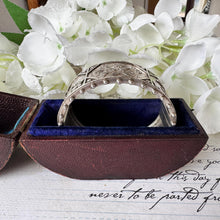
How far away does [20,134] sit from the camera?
308 mm

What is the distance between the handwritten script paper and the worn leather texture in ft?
0.06

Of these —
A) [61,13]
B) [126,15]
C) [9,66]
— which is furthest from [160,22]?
[9,66]

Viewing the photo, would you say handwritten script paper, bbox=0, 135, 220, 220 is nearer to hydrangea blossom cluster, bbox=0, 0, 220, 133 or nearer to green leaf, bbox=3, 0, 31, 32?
hydrangea blossom cluster, bbox=0, 0, 220, 133

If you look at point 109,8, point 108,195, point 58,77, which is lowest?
point 108,195

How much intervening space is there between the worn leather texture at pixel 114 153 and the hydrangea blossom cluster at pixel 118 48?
0.08 meters

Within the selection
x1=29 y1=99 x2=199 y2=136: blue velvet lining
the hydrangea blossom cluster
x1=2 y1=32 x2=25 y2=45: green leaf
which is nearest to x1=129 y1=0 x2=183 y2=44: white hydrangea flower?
the hydrangea blossom cluster

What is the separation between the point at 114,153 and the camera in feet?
0.95

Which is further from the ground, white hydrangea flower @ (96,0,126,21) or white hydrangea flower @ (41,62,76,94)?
white hydrangea flower @ (96,0,126,21)

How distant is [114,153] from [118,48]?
0.16m

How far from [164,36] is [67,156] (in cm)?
25

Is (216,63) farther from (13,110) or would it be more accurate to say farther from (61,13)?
(13,110)

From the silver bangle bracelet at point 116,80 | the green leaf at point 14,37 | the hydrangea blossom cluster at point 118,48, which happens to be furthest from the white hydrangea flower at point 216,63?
the green leaf at point 14,37

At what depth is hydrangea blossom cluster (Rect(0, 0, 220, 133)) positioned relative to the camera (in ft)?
1.06

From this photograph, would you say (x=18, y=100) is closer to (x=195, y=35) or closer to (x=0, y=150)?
(x=0, y=150)
